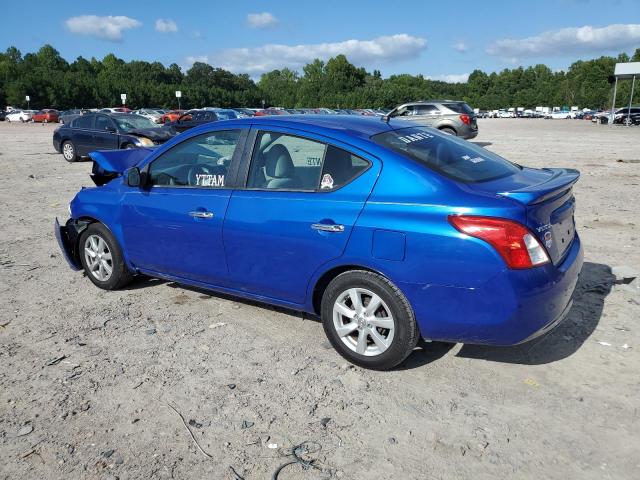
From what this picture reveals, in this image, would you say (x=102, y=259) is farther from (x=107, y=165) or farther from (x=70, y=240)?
(x=107, y=165)

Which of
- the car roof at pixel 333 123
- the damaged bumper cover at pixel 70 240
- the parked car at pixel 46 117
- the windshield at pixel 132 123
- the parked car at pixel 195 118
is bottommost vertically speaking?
the parked car at pixel 46 117

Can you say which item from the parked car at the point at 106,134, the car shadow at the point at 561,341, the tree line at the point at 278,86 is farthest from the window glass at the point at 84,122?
the tree line at the point at 278,86

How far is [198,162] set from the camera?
4605 mm

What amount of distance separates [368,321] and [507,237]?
1.03 m

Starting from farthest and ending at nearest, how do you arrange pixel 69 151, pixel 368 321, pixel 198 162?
pixel 69 151, pixel 198 162, pixel 368 321

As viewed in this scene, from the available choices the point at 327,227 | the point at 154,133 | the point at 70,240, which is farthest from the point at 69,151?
the point at 327,227

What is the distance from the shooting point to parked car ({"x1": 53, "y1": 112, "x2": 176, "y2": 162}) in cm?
1553

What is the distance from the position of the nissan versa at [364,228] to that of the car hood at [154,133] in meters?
11.4

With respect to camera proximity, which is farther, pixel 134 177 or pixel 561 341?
pixel 134 177

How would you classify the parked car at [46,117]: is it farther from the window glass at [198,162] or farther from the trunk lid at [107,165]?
the window glass at [198,162]

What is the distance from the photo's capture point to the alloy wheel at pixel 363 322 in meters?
3.53

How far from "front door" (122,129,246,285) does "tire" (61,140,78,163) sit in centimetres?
1351

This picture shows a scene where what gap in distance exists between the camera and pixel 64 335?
14.3 ft

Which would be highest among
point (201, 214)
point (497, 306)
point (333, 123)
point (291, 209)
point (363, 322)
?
point (333, 123)
